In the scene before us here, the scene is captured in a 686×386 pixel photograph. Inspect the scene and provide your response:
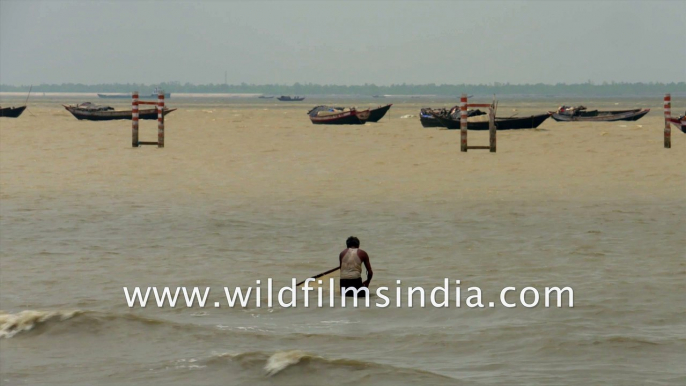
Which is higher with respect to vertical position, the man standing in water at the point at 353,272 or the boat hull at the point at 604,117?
the boat hull at the point at 604,117

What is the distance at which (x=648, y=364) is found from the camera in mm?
9031

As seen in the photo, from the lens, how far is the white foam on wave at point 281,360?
29.8 feet

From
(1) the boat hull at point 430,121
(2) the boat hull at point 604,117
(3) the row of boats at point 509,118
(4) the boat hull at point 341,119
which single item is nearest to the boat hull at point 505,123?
(3) the row of boats at point 509,118

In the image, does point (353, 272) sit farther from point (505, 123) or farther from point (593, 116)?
point (593, 116)

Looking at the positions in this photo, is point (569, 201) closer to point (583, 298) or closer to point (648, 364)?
point (583, 298)

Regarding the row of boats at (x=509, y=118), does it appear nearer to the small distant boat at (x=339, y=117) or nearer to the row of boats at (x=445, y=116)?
the row of boats at (x=445, y=116)

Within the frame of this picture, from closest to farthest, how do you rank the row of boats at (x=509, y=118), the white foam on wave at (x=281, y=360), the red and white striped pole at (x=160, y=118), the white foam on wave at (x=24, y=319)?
the white foam on wave at (x=281, y=360)
the white foam on wave at (x=24, y=319)
the red and white striped pole at (x=160, y=118)
the row of boats at (x=509, y=118)

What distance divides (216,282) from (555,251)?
16.7 ft

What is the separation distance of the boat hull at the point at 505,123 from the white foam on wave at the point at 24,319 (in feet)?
128

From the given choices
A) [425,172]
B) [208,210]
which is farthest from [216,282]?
[425,172]

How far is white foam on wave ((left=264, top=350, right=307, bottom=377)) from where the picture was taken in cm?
907

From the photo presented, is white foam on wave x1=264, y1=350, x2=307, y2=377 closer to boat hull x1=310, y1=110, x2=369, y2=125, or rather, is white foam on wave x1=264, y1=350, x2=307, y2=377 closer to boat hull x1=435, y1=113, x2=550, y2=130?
boat hull x1=435, y1=113, x2=550, y2=130

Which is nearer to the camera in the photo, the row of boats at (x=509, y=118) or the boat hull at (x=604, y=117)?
the row of boats at (x=509, y=118)

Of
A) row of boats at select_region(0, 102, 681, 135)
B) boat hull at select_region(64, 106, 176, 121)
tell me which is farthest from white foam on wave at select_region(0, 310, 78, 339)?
boat hull at select_region(64, 106, 176, 121)
